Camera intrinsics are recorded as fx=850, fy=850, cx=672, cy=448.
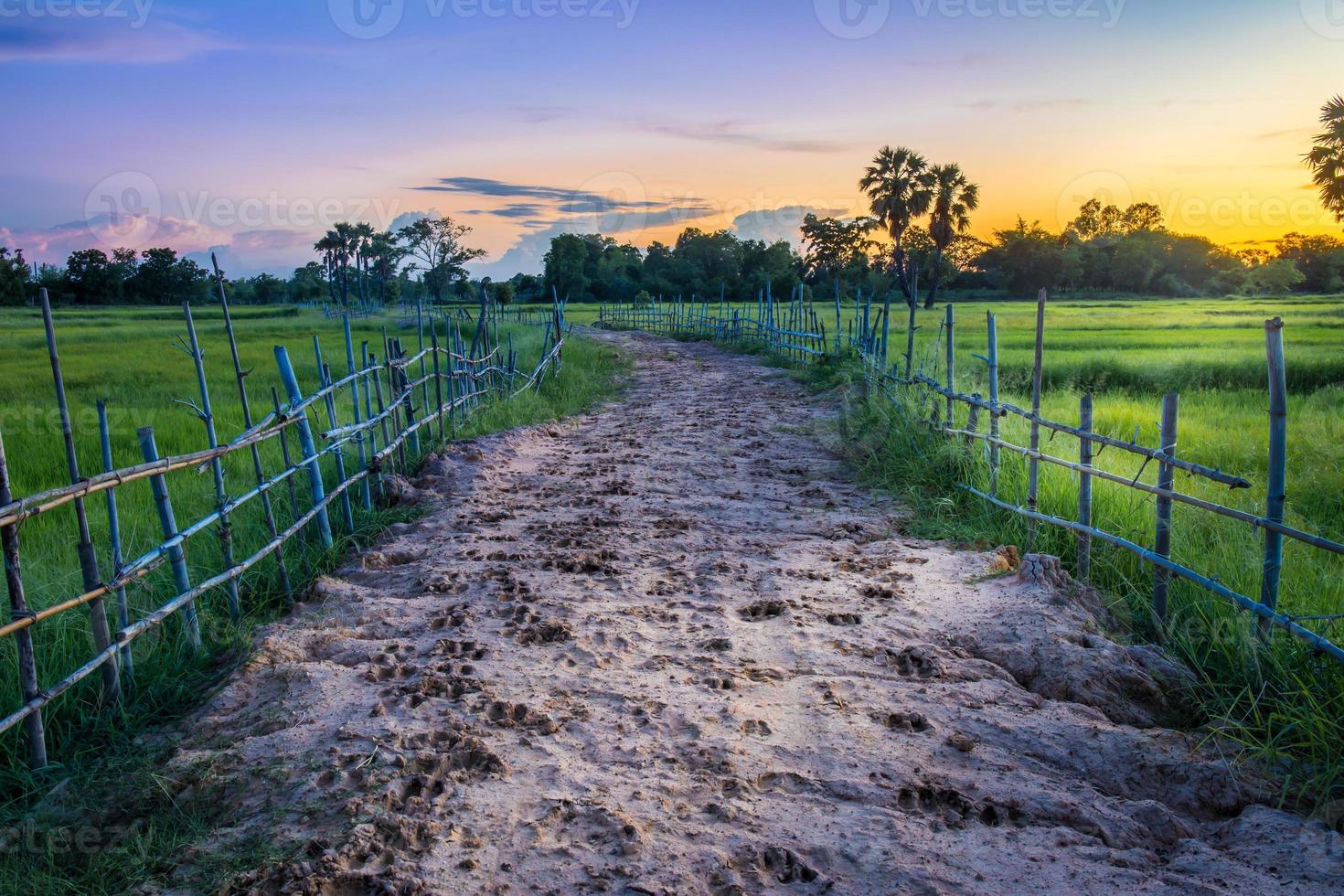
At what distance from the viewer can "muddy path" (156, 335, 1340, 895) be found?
221 centimetres

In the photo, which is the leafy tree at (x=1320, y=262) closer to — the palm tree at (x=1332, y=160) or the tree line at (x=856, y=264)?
the tree line at (x=856, y=264)

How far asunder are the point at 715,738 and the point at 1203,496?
4945mm

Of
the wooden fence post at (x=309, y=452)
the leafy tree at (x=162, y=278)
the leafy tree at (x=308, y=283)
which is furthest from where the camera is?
the leafy tree at (x=308, y=283)

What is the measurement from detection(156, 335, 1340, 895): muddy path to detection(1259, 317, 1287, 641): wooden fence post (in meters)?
0.47

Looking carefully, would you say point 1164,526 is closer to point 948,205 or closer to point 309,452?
point 309,452

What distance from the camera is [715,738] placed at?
282cm

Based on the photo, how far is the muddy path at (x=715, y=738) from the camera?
221 centimetres

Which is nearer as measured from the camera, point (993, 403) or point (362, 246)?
point (993, 403)

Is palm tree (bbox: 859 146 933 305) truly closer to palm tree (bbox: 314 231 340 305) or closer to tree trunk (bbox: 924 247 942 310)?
tree trunk (bbox: 924 247 942 310)

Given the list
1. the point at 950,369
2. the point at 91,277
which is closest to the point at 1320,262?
the point at 950,369

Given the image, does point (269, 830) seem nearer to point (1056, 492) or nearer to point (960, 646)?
point (960, 646)

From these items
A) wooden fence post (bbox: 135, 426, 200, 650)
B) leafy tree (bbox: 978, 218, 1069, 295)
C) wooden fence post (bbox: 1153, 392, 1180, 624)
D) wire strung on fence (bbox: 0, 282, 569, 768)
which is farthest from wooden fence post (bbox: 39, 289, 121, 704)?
leafy tree (bbox: 978, 218, 1069, 295)

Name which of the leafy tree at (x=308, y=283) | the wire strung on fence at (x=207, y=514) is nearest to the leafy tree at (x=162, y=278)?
the leafy tree at (x=308, y=283)

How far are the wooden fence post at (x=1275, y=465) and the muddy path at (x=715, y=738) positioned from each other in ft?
1.54
